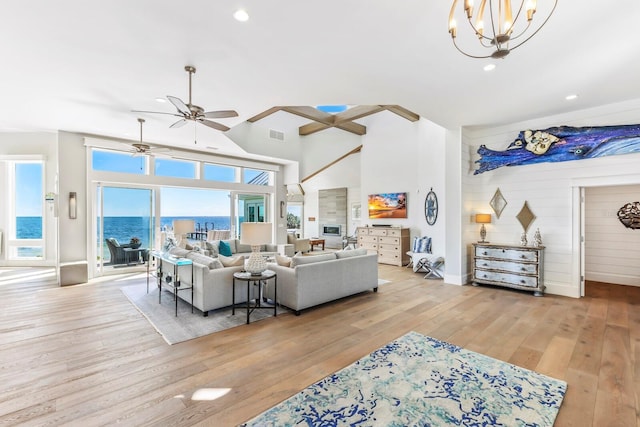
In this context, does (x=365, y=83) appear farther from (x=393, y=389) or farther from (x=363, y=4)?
(x=393, y=389)

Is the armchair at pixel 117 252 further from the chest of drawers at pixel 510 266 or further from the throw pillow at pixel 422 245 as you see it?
the chest of drawers at pixel 510 266

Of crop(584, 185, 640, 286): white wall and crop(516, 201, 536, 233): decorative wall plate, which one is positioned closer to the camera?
crop(516, 201, 536, 233): decorative wall plate

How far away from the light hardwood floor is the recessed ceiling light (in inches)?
126

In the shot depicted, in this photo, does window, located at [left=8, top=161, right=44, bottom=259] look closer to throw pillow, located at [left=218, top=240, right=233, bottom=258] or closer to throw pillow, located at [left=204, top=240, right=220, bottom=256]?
throw pillow, located at [left=204, top=240, right=220, bottom=256]

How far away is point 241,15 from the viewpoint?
256cm

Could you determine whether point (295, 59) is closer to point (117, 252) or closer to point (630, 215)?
point (117, 252)

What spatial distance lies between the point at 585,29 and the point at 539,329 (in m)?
3.36

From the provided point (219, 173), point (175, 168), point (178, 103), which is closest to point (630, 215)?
point (178, 103)

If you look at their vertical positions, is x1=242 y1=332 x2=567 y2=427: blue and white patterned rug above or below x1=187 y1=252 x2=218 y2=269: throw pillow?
below

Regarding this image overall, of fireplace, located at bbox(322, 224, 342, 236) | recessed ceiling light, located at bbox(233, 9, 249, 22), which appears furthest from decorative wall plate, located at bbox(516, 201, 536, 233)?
fireplace, located at bbox(322, 224, 342, 236)

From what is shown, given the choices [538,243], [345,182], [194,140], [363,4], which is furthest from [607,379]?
[345,182]

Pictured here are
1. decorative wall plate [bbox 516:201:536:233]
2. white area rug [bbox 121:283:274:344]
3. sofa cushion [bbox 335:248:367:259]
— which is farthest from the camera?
decorative wall plate [bbox 516:201:536:233]

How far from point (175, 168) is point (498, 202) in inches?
299

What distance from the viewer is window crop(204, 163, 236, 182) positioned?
26.9ft
